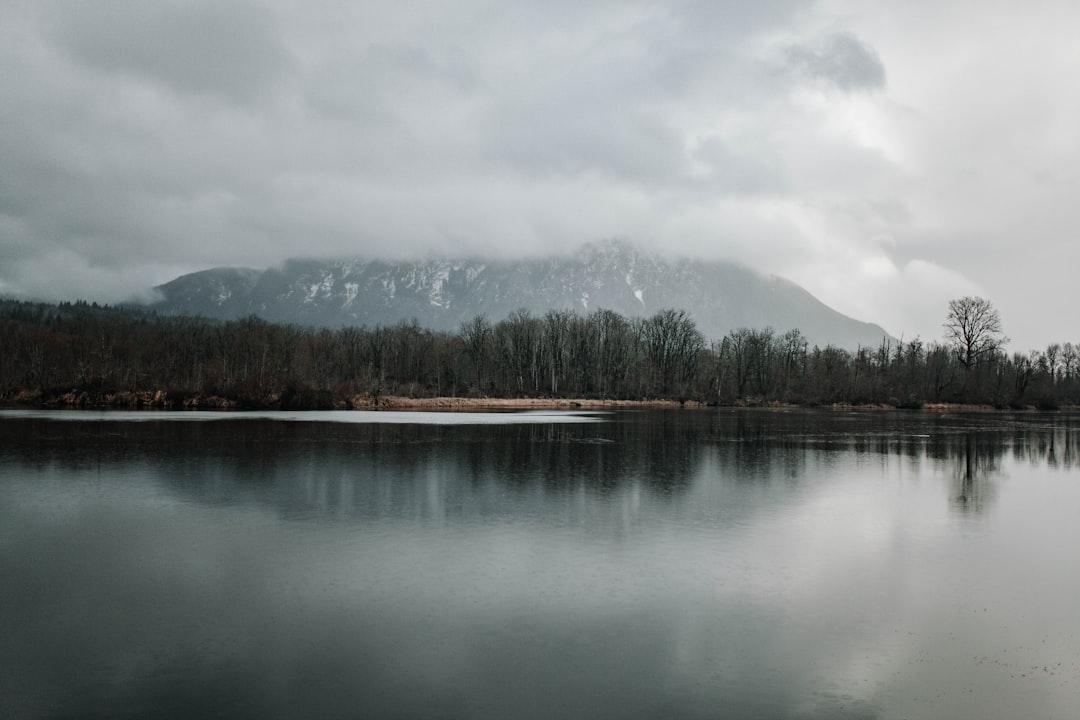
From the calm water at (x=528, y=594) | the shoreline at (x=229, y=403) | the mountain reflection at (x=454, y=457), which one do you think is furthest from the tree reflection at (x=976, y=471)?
the shoreline at (x=229, y=403)

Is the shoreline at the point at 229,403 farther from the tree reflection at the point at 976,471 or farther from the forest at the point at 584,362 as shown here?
the tree reflection at the point at 976,471

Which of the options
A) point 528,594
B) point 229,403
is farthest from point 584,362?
point 528,594

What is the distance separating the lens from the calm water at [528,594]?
7.90 metres

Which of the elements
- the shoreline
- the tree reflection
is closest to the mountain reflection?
the tree reflection

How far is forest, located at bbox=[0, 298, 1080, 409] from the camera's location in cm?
10094

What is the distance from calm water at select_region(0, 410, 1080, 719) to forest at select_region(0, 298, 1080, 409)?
6614 cm

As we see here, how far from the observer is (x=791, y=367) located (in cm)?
13138

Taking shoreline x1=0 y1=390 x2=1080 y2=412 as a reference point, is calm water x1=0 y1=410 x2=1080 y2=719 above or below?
below

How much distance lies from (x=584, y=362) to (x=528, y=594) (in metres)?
114

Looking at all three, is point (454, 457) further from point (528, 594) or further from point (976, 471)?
point (976, 471)

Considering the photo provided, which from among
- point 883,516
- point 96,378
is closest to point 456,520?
point 883,516

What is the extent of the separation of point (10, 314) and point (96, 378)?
15881 cm

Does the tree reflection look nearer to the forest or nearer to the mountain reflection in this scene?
the mountain reflection

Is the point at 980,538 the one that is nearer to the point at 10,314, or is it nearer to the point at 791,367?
the point at 791,367
